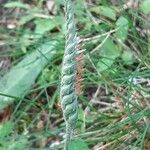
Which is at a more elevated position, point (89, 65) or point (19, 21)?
point (19, 21)

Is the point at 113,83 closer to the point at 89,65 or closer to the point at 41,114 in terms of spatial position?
the point at 89,65

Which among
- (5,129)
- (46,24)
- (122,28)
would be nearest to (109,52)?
(122,28)

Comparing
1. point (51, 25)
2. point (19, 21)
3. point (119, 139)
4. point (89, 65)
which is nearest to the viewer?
point (119, 139)

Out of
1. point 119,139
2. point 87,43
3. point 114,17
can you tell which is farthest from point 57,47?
A: point 119,139

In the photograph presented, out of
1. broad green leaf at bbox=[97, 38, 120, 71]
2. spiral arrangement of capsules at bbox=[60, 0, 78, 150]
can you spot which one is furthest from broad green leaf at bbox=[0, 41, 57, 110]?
spiral arrangement of capsules at bbox=[60, 0, 78, 150]

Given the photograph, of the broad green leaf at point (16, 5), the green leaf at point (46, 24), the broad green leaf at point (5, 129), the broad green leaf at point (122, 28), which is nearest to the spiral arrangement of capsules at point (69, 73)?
the broad green leaf at point (5, 129)

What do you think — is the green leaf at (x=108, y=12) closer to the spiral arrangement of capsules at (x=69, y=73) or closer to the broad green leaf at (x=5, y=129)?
the broad green leaf at (x=5, y=129)

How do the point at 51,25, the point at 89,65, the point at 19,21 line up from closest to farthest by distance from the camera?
1. the point at 89,65
2. the point at 51,25
3. the point at 19,21
